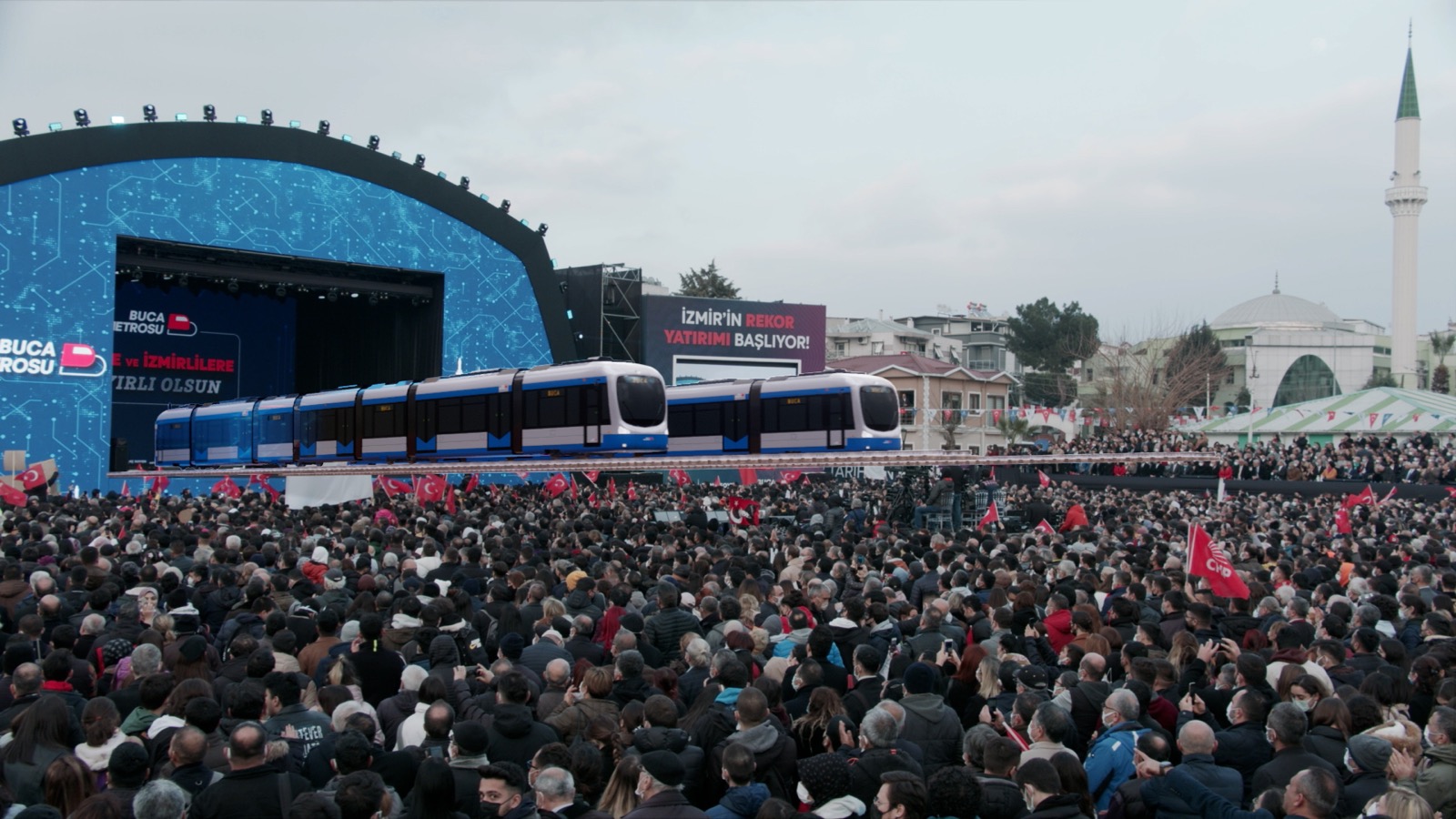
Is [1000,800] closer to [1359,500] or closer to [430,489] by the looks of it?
[430,489]

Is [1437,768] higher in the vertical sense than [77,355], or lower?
lower

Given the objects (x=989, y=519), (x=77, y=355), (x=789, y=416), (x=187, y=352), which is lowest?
(x=989, y=519)

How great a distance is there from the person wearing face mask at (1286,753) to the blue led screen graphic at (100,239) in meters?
33.3

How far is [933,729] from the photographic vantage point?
→ 6.06m

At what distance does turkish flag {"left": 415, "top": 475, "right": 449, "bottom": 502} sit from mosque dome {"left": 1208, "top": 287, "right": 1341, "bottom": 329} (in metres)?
89.3

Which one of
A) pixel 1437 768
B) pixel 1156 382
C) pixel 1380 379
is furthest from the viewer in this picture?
pixel 1380 379

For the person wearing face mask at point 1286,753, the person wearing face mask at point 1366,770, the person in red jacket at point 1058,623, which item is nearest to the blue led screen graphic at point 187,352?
the person in red jacket at point 1058,623

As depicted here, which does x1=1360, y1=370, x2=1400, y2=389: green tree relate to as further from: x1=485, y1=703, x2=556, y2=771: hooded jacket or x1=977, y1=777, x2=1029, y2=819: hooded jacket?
x1=485, y1=703, x2=556, y2=771: hooded jacket

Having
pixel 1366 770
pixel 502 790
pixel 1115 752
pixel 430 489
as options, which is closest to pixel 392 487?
pixel 430 489

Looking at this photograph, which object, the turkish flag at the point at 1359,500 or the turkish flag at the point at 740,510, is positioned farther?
the turkish flag at the point at 1359,500

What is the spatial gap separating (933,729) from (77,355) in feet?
106

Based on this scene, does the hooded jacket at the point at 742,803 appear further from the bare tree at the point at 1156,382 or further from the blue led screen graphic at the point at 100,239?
the bare tree at the point at 1156,382

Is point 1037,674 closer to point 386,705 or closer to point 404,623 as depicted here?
point 386,705

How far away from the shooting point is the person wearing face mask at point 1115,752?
18.4 feet
